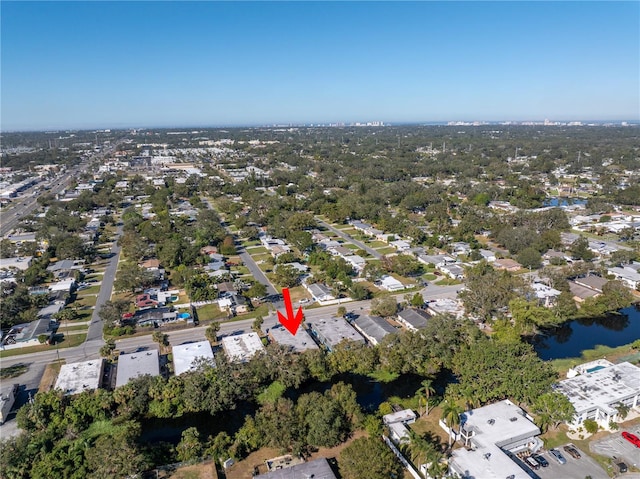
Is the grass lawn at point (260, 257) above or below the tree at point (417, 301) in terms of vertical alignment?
below

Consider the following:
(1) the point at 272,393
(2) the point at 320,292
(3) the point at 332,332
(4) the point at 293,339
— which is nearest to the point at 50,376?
(1) the point at 272,393

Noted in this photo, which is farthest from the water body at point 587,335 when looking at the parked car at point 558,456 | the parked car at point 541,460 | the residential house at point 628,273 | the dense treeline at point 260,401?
the parked car at point 541,460

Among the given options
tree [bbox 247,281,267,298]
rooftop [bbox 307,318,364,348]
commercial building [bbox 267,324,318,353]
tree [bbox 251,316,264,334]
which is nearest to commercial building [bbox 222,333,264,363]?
tree [bbox 251,316,264,334]

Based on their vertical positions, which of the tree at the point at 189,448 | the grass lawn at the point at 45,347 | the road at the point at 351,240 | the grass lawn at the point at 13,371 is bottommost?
the road at the point at 351,240

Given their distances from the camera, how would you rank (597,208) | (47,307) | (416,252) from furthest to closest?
(597,208), (416,252), (47,307)

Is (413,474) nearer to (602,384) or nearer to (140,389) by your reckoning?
(602,384)

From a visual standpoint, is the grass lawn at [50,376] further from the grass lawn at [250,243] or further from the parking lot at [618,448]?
the parking lot at [618,448]

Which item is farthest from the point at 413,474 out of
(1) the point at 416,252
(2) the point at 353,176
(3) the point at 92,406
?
(2) the point at 353,176
